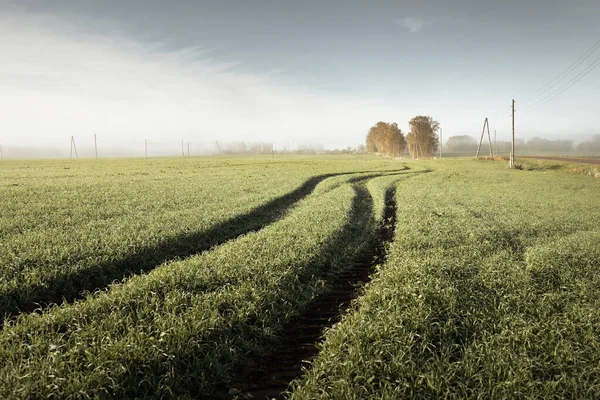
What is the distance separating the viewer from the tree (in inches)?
4961

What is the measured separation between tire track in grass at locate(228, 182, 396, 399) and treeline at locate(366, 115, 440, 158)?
123m

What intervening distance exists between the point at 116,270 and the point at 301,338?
6.99m

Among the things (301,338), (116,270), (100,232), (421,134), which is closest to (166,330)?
(301,338)

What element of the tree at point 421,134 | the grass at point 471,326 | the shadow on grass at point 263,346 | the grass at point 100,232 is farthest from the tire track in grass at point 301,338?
the tree at point 421,134

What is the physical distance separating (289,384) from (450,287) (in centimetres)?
506

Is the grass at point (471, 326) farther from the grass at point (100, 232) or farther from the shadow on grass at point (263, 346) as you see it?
the grass at point (100, 232)

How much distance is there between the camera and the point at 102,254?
38.7 ft

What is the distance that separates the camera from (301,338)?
784cm

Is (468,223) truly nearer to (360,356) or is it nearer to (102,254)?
(360,356)

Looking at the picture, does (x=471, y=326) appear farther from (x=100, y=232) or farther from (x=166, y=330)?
(x=100, y=232)

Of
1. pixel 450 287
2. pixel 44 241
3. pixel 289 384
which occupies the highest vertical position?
pixel 44 241

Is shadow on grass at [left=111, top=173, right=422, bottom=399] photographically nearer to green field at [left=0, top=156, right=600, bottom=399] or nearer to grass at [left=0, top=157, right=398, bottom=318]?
green field at [left=0, top=156, right=600, bottom=399]

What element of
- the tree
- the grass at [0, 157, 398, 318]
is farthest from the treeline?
the grass at [0, 157, 398, 318]

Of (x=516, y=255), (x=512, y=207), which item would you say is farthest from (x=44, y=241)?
(x=512, y=207)
